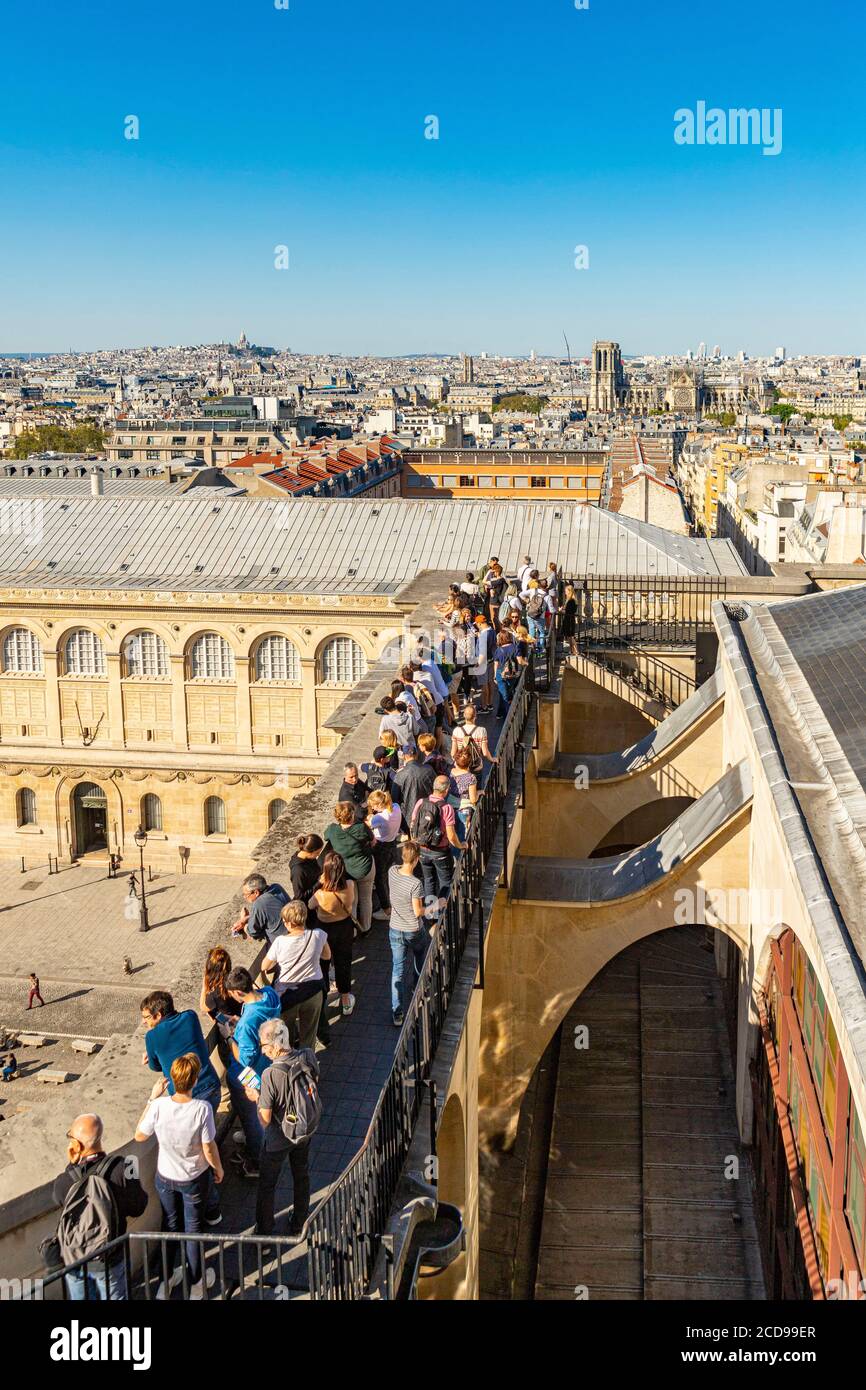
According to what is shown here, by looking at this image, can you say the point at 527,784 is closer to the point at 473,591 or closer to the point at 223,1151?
the point at 473,591

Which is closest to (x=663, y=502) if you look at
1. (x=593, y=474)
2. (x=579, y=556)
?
(x=579, y=556)

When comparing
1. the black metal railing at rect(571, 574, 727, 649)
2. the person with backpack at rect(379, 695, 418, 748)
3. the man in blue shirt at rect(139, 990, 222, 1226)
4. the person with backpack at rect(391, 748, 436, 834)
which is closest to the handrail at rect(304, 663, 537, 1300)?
the person with backpack at rect(391, 748, 436, 834)

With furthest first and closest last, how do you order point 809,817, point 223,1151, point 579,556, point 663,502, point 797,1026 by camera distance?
point 663,502 → point 579,556 → point 797,1026 → point 809,817 → point 223,1151

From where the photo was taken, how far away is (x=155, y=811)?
39031 mm

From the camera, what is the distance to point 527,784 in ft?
53.7

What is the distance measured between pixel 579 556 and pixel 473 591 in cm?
1625

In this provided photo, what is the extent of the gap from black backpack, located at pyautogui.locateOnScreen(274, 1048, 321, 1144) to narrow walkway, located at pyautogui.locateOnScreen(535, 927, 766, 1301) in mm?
6885

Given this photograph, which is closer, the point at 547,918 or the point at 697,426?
the point at 547,918

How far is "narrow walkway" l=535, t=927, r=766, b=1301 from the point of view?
1245cm

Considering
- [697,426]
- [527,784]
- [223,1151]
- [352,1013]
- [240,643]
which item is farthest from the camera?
[697,426]

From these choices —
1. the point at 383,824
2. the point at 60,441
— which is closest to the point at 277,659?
the point at 383,824

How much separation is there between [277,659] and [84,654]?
6158 mm

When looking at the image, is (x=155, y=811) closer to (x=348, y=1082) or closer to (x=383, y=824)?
(x=383, y=824)

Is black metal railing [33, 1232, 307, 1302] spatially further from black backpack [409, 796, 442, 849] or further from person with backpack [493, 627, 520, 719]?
person with backpack [493, 627, 520, 719]
